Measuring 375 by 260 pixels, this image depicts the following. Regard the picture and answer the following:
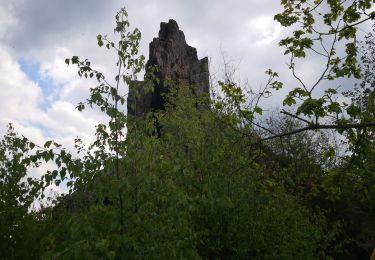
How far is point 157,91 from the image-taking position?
37.6 metres

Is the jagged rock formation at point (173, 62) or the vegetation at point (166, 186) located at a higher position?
the jagged rock formation at point (173, 62)

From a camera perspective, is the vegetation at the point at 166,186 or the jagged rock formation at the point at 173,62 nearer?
the vegetation at the point at 166,186

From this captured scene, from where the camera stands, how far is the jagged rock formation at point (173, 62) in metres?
37.4

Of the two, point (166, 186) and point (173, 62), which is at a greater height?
point (173, 62)

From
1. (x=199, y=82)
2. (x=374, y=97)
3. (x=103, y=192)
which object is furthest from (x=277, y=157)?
(x=103, y=192)

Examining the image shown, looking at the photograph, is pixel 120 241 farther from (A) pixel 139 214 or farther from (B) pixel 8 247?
(B) pixel 8 247

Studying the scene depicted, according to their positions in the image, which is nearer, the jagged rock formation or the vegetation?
the vegetation

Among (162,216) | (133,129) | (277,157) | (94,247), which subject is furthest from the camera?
(277,157)

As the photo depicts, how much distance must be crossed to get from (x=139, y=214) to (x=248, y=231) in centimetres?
667

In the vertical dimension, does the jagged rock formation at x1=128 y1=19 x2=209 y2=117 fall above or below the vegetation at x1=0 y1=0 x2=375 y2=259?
above

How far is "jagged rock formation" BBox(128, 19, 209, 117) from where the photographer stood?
37375 millimetres

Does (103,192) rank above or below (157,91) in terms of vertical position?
below

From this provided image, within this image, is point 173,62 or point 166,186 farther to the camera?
point 173,62

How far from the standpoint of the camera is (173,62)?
38.5 metres
